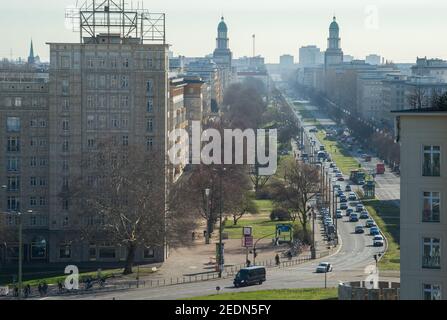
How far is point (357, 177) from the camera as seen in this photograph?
75875 millimetres

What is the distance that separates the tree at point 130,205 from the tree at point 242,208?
35.9 ft

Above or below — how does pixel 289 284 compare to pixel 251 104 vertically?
below

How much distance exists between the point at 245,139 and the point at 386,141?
17.5m

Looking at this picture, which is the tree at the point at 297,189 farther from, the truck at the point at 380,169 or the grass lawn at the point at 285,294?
the truck at the point at 380,169

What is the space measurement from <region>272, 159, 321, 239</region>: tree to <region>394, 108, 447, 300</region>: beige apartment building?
3502 centimetres

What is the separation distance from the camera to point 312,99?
198 metres

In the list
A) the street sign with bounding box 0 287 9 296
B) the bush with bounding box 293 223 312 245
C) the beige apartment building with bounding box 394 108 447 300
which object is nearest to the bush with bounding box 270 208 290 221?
the bush with bounding box 293 223 312 245

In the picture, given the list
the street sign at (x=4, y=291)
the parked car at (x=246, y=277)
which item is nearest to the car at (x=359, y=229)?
the parked car at (x=246, y=277)

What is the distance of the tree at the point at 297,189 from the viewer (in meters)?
54.1

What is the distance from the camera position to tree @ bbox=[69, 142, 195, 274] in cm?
4172

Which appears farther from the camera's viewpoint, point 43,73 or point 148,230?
point 43,73

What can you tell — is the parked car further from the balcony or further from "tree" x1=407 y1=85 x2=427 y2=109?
"tree" x1=407 y1=85 x2=427 y2=109
